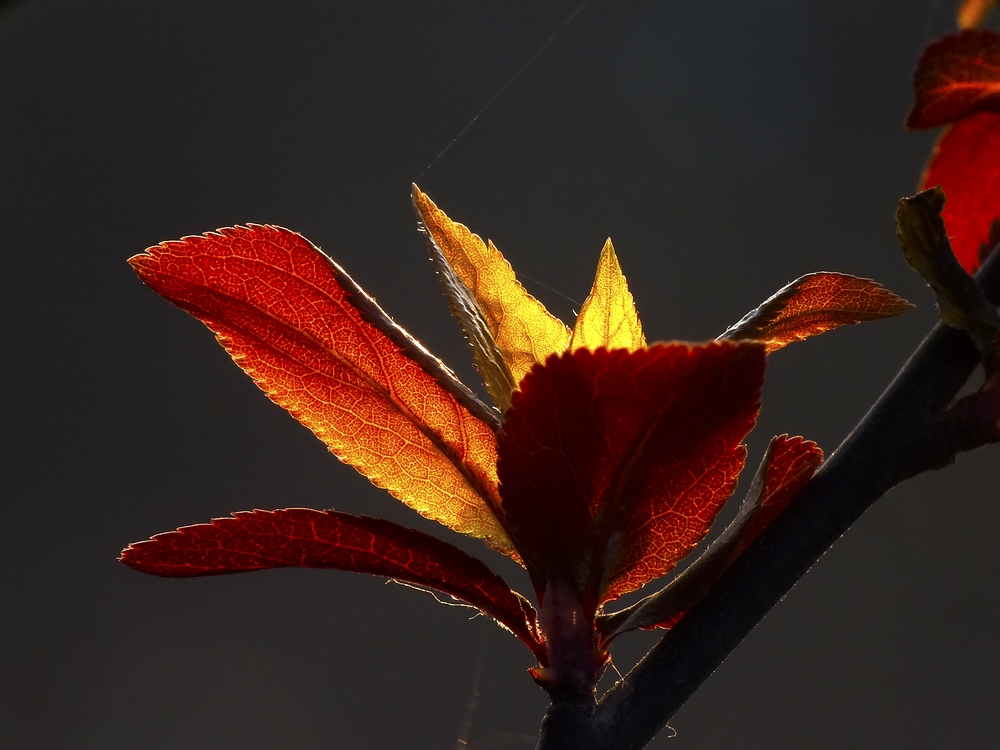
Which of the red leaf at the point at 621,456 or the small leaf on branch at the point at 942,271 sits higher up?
the small leaf on branch at the point at 942,271

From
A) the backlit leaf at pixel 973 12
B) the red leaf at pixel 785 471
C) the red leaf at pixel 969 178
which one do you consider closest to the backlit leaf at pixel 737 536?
the red leaf at pixel 785 471

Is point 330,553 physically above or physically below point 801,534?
below

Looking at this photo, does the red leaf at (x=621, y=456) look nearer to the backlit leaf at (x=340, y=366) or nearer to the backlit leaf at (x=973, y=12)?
the backlit leaf at (x=340, y=366)

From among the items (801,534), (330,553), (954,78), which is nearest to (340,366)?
(330,553)

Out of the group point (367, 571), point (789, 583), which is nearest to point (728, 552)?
point (789, 583)

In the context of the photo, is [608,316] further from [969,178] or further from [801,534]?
[969,178]

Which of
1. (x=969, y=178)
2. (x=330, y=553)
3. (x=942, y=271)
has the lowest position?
(x=330, y=553)
